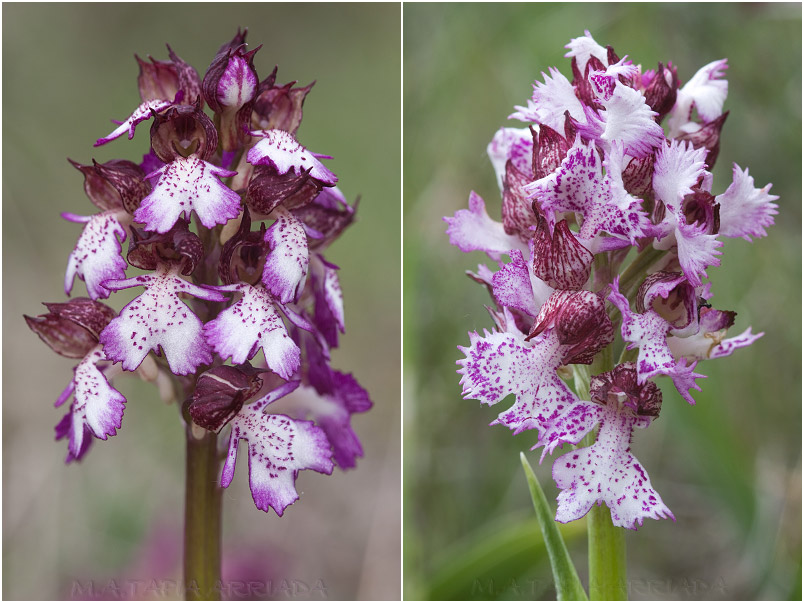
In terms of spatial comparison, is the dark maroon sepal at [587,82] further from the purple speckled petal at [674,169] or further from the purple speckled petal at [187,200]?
the purple speckled petal at [187,200]

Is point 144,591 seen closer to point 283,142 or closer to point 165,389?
point 165,389

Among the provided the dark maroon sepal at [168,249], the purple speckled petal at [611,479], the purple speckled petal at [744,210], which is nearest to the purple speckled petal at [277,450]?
the dark maroon sepal at [168,249]

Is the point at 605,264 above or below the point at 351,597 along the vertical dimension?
above

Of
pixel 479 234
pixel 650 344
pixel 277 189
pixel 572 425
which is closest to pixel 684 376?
pixel 650 344

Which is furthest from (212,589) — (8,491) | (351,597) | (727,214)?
(8,491)

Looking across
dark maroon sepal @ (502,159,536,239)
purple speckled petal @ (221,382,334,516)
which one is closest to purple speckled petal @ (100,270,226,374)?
purple speckled petal @ (221,382,334,516)

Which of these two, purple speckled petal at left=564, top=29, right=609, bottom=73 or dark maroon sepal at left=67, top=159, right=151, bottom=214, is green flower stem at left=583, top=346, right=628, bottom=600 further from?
dark maroon sepal at left=67, top=159, right=151, bottom=214
